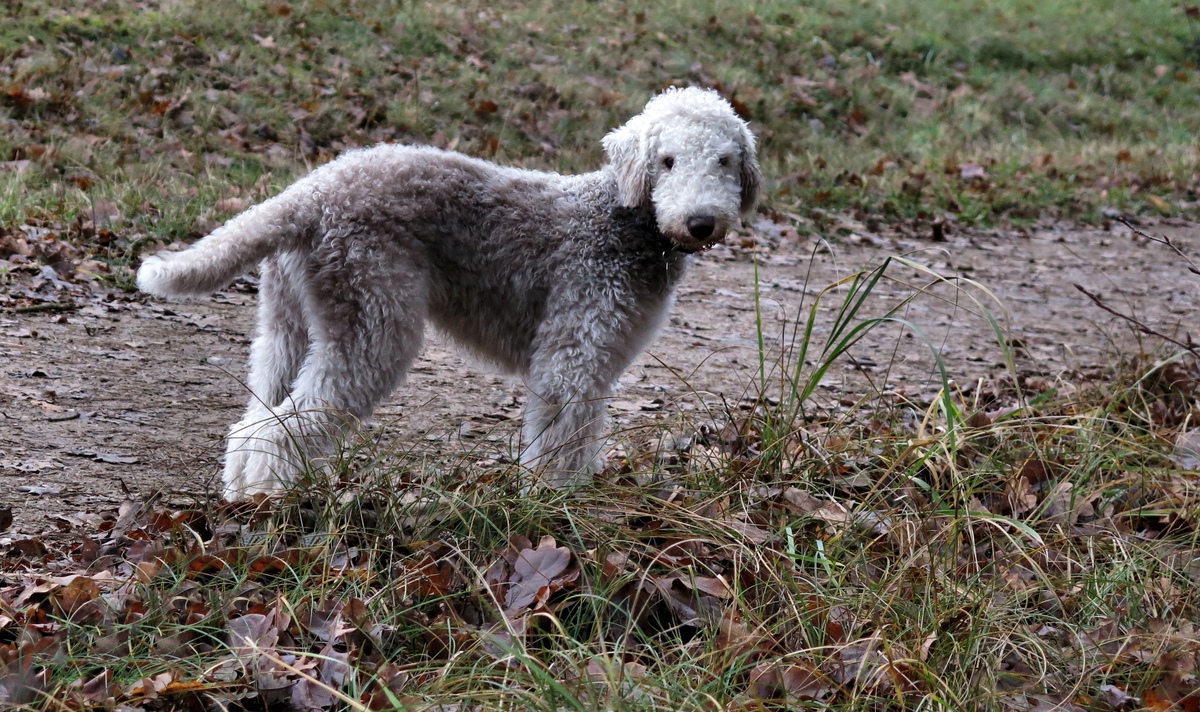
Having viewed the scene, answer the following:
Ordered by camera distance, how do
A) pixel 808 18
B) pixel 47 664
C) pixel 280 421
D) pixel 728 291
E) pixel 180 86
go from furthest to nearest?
pixel 808 18 < pixel 180 86 < pixel 728 291 < pixel 280 421 < pixel 47 664

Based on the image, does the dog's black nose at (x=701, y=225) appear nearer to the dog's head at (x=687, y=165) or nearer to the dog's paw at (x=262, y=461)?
the dog's head at (x=687, y=165)

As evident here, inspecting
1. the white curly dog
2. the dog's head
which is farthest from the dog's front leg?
the dog's head

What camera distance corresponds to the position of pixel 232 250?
3596mm

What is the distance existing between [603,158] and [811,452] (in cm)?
608

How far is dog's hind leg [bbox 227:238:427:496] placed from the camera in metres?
3.63

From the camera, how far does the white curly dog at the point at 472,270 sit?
3650mm

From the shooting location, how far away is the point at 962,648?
2.79 m

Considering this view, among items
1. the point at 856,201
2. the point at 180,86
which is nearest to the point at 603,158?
the point at 856,201

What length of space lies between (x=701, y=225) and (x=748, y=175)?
1.80 ft

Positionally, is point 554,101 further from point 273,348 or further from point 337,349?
point 337,349

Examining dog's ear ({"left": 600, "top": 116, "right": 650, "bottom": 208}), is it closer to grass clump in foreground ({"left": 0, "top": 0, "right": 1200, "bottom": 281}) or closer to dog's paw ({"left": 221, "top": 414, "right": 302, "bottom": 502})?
dog's paw ({"left": 221, "top": 414, "right": 302, "bottom": 502})

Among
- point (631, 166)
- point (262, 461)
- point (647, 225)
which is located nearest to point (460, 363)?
point (647, 225)

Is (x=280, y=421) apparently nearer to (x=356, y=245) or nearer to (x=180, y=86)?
(x=356, y=245)

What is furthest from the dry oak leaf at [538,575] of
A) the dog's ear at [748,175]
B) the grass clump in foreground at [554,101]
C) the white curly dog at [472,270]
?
the grass clump in foreground at [554,101]
